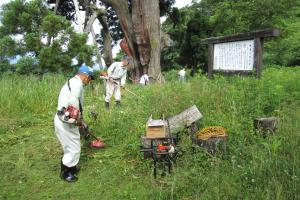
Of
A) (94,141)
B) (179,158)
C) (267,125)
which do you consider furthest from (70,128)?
(267,125)

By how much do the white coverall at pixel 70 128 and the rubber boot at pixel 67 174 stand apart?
10cm

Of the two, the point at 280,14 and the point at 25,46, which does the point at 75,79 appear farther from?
the point at 280,14

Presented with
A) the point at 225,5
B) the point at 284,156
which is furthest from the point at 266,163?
the point at 225,5

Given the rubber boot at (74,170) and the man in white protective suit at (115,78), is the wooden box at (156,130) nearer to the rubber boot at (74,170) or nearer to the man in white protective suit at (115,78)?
the rubber boot at (74,170)

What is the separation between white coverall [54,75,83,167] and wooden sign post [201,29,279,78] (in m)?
4.40

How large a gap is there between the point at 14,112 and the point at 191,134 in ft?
15.5

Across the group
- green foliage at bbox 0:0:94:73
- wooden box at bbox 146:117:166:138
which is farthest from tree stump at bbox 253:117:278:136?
green foliage at bbox 0:0:94:73

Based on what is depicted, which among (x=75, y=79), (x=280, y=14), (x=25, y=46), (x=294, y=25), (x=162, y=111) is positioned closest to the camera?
(x=75, y=79)

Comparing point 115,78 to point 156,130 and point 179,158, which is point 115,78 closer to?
point 156,130

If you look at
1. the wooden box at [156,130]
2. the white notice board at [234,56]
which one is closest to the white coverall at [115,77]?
the white notice board at [234,56]

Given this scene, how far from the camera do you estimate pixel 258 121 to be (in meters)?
6.24

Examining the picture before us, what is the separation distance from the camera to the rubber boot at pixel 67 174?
228 inches

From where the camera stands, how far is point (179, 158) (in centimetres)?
568

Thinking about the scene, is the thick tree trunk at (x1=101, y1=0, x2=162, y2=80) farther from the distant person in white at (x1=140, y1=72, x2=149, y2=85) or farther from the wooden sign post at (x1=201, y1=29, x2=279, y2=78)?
the wooden sign post at (x1=201, y1=29, x2=279, y2=78)
